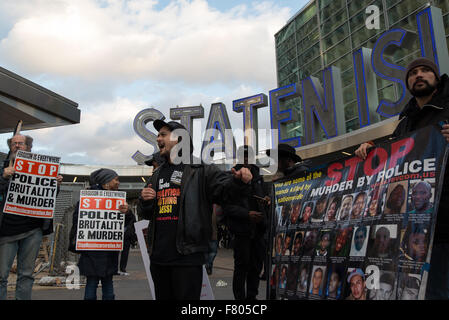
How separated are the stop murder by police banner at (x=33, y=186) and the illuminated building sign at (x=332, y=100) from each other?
1277 cm

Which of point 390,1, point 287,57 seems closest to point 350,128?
point 390,1

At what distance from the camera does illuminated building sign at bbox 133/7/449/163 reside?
544 inches

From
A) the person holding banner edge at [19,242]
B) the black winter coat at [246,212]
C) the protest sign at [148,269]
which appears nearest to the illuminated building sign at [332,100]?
the black winter coat at [246,212]

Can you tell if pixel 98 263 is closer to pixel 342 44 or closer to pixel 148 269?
pixel 148 269

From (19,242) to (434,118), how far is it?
4.64m

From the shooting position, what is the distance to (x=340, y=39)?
29.5 m

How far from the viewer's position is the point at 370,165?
10.0ft

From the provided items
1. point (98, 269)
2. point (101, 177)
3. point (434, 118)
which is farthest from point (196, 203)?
point (101, 177)

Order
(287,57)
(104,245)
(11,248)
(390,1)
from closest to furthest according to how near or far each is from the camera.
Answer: (11,248), (104,245), (390,1), (287,57)

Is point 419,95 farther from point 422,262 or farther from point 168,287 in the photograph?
point 168,287

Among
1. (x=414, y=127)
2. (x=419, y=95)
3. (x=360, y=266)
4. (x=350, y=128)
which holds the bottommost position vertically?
(x=360, y=266)

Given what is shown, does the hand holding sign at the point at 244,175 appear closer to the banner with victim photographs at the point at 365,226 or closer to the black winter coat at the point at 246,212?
the banner with victim photographs at the point at 365,226

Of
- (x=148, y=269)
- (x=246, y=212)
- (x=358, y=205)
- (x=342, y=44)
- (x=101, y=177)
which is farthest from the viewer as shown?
(x=342, y=44)
